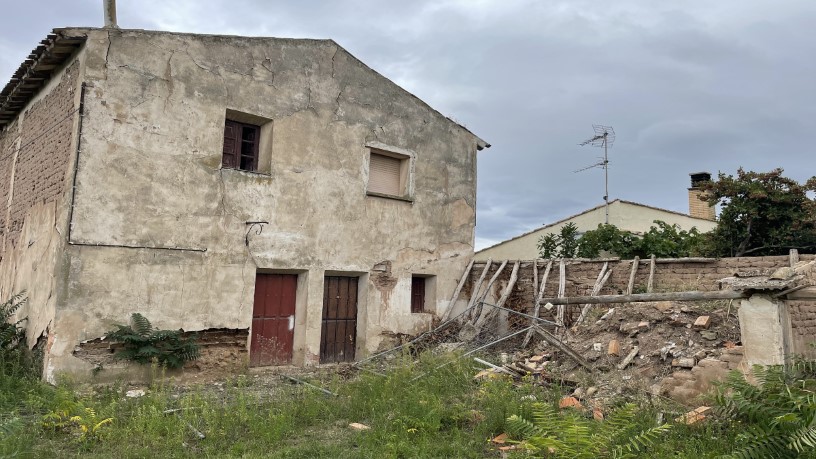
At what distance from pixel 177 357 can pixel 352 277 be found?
362 centimetres

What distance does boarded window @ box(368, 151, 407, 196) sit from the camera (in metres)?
11.2

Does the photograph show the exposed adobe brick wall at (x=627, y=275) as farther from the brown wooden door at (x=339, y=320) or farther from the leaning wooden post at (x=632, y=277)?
the brown wooden door at (x=339, y=320)

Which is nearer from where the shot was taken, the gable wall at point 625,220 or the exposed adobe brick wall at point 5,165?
the exposed adobe brick wall at point 5,165

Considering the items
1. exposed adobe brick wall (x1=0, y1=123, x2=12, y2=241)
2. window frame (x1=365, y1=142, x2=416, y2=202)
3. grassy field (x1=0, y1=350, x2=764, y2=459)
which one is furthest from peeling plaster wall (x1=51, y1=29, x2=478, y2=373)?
exposed adobe brick wall (x1=0, y1=123, x2=12, y2=241)

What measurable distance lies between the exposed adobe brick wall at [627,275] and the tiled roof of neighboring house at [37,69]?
5.20m

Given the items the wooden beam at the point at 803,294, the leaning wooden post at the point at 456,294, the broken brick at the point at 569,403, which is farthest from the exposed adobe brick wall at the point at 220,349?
the wooden beam at the point at 803,294

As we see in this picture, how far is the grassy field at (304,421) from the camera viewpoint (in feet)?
16.7

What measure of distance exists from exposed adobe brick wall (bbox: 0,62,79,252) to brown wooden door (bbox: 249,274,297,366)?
11.3 feet

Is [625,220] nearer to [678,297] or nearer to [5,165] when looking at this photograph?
[678,297]

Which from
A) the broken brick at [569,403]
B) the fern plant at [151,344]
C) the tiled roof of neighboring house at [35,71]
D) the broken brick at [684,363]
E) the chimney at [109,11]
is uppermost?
the chimney at [109,11]

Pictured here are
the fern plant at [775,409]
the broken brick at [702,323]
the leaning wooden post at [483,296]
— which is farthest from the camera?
the leaning wooden post at [483,296]

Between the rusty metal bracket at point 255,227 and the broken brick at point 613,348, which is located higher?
the rusty metal bracket at point 255,227

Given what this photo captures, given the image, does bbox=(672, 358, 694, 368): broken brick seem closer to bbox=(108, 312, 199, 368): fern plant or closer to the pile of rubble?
the pile of rubble

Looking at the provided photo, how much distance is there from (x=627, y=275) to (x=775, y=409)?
212 inches
